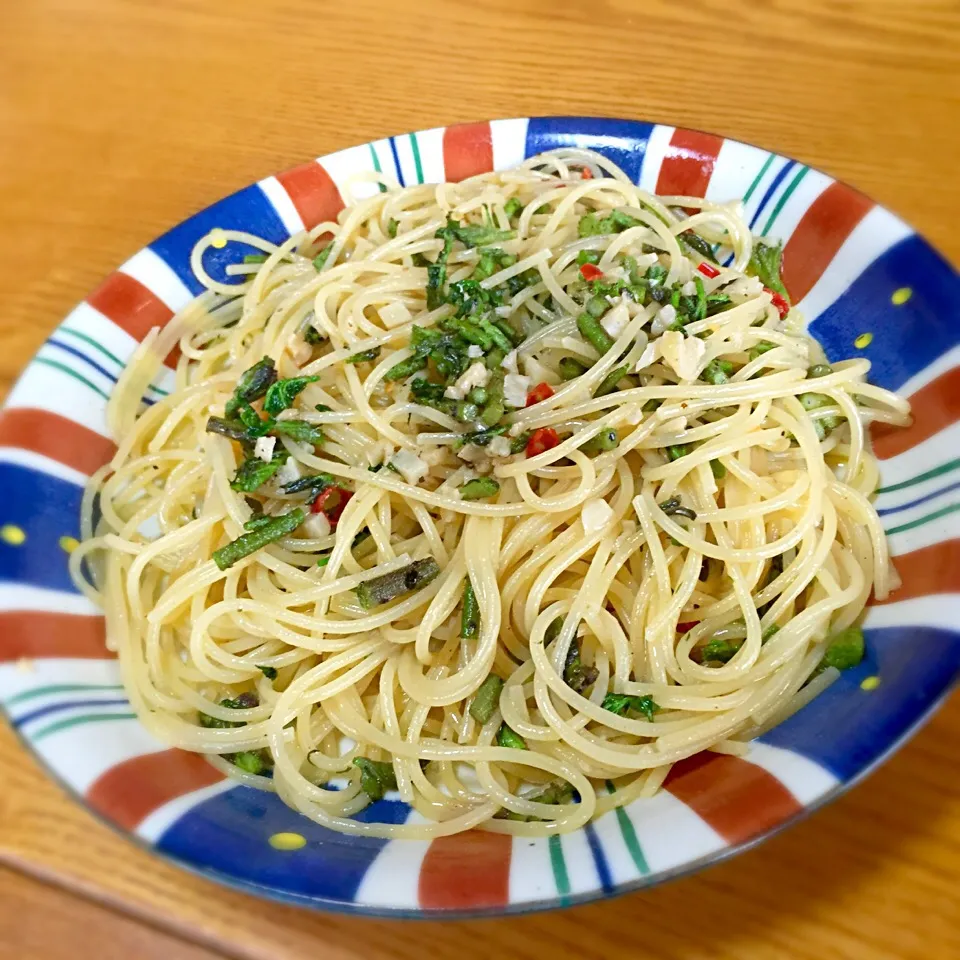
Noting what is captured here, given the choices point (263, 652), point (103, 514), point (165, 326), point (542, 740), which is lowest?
point (542, 740)

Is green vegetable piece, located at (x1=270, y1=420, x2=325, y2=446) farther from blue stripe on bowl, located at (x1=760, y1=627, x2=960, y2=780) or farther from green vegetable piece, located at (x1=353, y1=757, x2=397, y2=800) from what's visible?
blue stripe on bowl, located at (x1=760, y1=627, x2=960, y2=780)

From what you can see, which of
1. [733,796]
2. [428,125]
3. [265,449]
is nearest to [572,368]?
[265,449]

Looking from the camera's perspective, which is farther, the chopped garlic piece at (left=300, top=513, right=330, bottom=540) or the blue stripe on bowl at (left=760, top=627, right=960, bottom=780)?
the chopped garlic piece at (left=300, top=513, right=330, bottom=540)

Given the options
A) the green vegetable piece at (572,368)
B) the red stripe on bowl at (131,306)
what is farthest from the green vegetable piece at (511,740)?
the red stripe on bowl at (131,306)

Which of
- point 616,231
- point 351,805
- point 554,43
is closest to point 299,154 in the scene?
point 554,43

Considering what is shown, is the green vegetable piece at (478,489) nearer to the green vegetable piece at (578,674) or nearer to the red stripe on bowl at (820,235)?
the green vegetable piece at (578,674)

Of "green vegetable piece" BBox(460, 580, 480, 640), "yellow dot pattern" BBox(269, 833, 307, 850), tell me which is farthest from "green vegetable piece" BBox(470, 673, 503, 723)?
"yellow dot pattern" BBox(269, 833, 307, 850)

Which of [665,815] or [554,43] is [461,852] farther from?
[554,43]

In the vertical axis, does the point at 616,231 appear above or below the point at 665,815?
above
